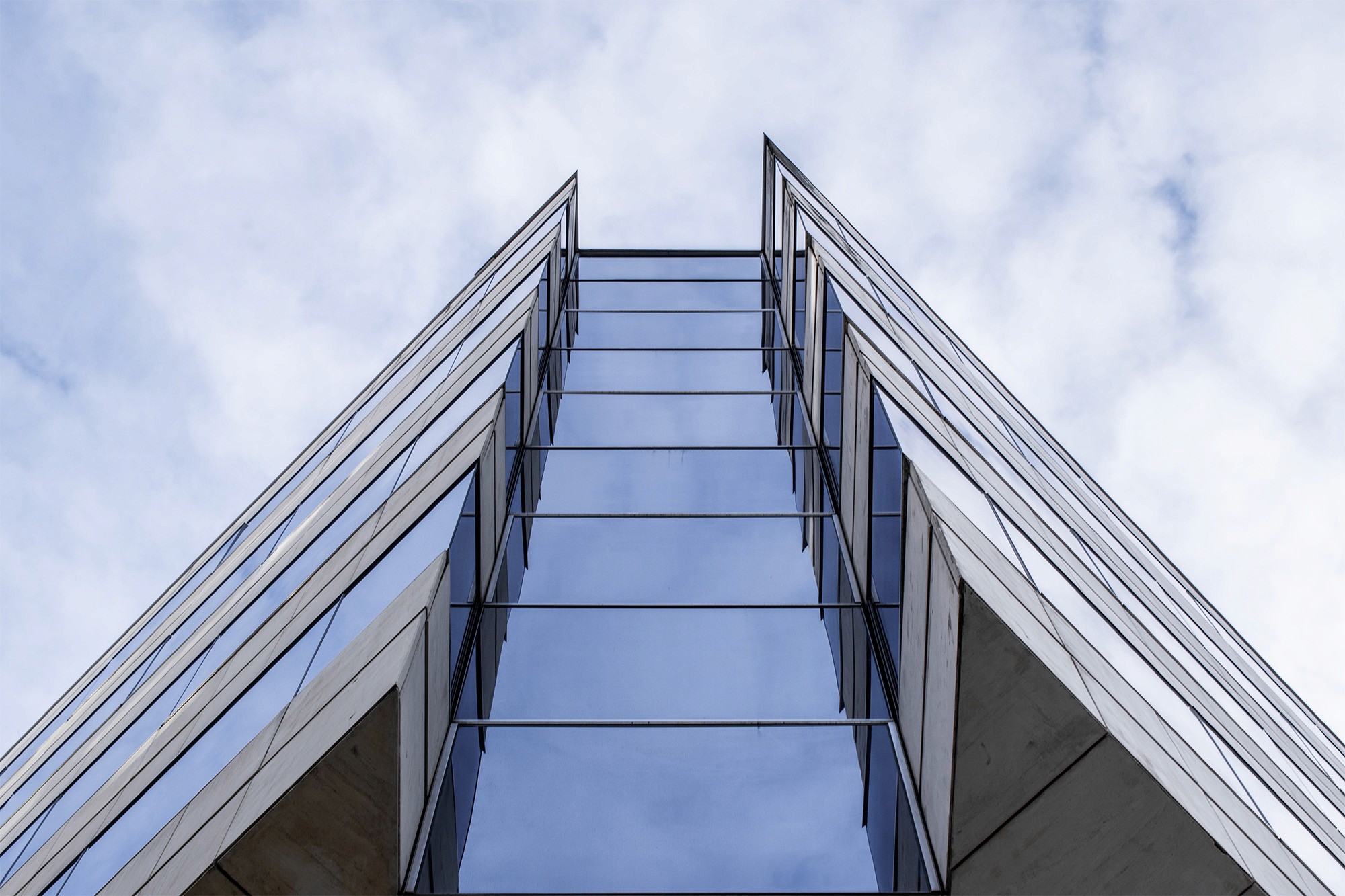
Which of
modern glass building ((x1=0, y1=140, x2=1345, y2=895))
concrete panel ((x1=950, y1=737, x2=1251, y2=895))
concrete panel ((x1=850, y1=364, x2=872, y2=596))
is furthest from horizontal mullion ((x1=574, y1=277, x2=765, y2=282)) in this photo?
concrete panel ((x1=950, y1=737, x2=1251, y2=895))

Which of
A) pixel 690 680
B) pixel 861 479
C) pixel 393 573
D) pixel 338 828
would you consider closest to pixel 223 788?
pixel 338 828

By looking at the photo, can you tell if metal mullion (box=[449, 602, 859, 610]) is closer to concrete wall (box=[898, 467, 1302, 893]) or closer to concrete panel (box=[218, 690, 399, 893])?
concrete wall (box=[898, 467, 1302, 893])

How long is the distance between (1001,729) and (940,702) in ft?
1.44

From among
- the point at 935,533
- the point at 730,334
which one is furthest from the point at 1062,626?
the point at 730,334

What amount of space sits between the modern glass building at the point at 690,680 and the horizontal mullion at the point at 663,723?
1.3 inches

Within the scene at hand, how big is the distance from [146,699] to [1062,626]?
1128cm

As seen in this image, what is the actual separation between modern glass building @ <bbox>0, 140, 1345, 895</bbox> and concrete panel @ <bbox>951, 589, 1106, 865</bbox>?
0.06 feet

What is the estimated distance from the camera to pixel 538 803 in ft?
22.1

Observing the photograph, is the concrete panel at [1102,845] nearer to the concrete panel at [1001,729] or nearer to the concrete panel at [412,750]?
the concrete panel at [1001,729]

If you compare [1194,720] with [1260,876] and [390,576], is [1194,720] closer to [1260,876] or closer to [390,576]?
[1260,876]

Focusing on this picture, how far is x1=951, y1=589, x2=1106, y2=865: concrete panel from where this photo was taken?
17.7ft

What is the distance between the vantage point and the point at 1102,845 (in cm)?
550

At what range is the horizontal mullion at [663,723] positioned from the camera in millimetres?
7395

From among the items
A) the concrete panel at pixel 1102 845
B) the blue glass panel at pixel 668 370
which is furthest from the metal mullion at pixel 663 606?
the blue glass panel at pixel 668 370
